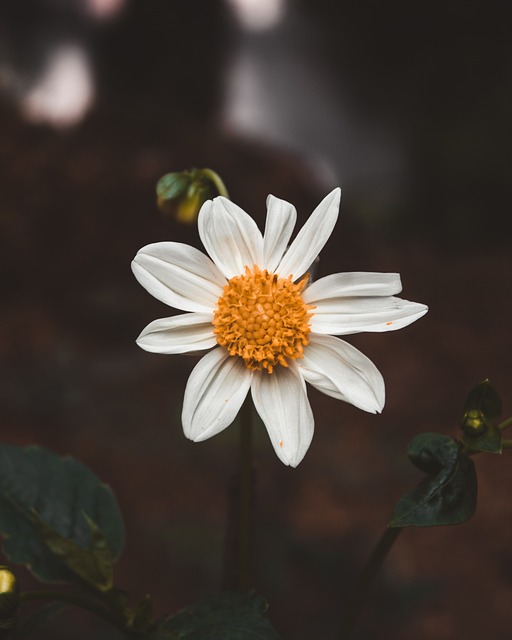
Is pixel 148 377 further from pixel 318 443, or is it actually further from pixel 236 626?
pixel 236 626

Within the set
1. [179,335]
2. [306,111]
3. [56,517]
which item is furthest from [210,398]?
[306,111]

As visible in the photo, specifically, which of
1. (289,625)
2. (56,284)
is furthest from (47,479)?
(56,284)

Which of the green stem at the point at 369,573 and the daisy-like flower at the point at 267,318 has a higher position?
the daisy-like flower at the point at 267,318

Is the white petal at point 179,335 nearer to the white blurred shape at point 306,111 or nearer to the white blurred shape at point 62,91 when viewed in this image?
the white blurred shape at point 62,91

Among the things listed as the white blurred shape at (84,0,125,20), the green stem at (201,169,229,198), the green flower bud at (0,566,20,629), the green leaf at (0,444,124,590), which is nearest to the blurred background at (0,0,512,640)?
the white blurred shape at (84,0,125,20)

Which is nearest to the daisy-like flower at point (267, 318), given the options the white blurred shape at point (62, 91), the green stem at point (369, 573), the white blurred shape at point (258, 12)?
the green stem at point (369, 573)
